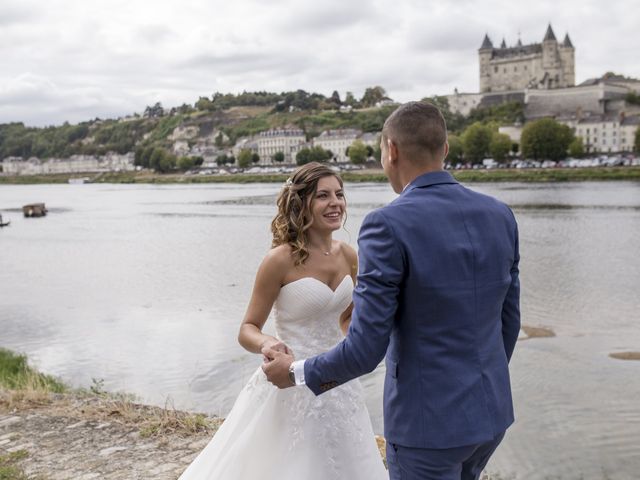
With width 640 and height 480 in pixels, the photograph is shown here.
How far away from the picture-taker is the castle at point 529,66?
120562 millimetres

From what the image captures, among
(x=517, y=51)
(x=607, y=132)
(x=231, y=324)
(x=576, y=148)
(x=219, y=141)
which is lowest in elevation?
(x=231, y=324)

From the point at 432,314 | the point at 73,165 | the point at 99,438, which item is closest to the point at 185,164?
the point at 73,165

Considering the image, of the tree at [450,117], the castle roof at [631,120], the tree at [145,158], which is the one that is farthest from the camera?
the tree at [145,158]

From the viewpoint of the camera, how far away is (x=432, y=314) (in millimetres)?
2031

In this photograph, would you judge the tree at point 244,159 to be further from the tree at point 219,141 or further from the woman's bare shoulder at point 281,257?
the woman's bare shoulder at point 281,257

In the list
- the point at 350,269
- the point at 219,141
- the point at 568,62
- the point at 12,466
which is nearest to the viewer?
the point at 350,269

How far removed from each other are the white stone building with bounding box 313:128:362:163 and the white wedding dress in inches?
4258

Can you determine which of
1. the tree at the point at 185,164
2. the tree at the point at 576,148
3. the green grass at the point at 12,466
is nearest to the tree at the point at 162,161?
the tree at the point at 185,164

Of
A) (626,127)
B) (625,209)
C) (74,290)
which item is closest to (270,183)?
(626,127)

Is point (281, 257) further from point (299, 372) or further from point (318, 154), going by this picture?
point (318, 154)

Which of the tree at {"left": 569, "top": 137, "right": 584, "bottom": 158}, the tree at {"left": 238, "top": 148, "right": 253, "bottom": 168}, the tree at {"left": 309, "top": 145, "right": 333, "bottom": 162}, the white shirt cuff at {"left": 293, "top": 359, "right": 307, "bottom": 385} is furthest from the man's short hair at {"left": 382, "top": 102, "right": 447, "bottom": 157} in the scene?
the tree at {"left": 238, "top": 148, "right": 253, "bottom": 168}

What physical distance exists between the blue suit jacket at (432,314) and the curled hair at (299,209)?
2.93 feet

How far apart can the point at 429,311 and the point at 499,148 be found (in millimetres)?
76220

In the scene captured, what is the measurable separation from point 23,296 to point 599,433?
44.0 feet
